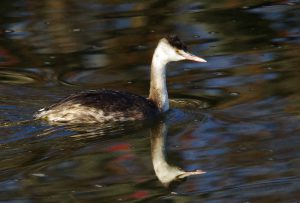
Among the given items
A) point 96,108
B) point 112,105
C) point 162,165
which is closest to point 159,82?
point 112,105

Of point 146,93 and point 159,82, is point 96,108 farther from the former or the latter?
point 146,93

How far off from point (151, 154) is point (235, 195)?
158 cm

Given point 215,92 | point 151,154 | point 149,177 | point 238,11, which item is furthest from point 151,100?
point 238,11

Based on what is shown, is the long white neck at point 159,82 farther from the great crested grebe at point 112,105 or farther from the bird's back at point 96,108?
the bird's back at point 96,108

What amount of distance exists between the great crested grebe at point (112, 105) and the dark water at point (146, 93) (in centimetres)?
12

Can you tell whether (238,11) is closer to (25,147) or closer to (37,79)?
(37,79)

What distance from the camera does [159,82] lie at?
34.9ft

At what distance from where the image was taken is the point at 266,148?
29.4ft

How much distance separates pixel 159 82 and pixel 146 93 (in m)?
0.76

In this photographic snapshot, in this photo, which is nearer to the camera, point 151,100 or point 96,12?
point 151,100

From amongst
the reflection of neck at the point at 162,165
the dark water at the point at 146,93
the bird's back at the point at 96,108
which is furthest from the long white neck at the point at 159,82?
the reflection of neck at the point at 162,165

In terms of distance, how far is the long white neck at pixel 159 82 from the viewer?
10.6 metres

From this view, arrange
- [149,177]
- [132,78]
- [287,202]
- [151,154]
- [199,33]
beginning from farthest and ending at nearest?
[199,33] → [132,78] → [151,154] → [149,177] → [287,202]

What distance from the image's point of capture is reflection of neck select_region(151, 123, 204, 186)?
8.41 meters
